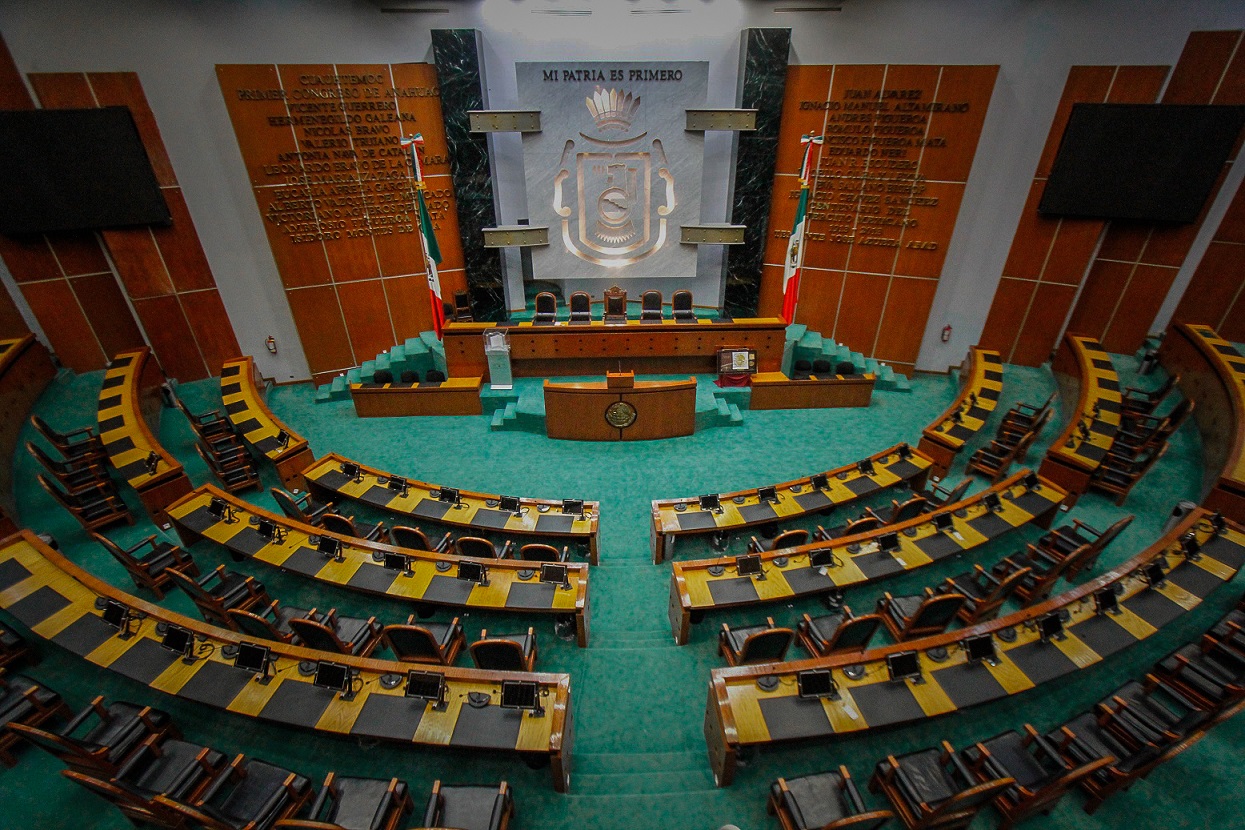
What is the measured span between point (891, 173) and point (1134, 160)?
376cm

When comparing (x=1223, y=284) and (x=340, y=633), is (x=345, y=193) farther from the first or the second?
(x=1223, y=284)

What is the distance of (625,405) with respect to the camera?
8742 mm

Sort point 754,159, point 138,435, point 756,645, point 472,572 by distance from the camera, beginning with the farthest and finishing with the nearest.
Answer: point 754,159 < point 138,435 < point 472,572 < point 756,645

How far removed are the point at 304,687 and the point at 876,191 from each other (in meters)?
12.1

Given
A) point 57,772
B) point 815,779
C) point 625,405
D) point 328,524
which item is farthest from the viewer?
point 625,405

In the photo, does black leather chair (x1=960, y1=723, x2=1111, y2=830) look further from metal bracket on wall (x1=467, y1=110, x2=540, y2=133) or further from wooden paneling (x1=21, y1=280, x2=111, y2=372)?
wooden paneling (x1=21, y1=280, x2=111, y2=372)

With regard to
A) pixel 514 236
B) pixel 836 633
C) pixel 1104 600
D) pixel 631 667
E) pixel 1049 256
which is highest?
pixel 514 236

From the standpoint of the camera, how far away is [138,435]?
25.2ft

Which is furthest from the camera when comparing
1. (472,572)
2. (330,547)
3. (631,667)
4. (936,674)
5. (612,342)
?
(612,342)

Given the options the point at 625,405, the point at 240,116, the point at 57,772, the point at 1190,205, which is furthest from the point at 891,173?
the point at 57,772

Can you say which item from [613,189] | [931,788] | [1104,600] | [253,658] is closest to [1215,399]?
[1104,600]

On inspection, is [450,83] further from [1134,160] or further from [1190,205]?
[1190,205]

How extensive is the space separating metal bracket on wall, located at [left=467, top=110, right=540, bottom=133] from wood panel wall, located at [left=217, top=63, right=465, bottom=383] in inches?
32.8

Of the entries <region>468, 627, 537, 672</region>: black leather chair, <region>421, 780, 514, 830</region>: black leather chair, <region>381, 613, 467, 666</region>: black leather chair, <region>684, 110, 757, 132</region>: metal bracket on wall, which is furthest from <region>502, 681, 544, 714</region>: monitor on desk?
<region>684, 110, 757, 132</region>: metal bracket on wall
